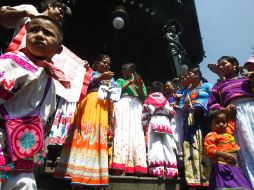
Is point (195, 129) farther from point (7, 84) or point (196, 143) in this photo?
point (7, 84)

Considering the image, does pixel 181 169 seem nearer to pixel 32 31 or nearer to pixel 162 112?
pixel 162 112

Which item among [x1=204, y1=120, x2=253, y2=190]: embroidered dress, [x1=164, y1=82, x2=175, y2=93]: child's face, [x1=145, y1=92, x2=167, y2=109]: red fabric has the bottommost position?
[x1=204, y1=120, x2=253, y2=190]: embroidered dress

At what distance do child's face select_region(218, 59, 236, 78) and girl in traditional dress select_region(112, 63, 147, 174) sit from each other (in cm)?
116

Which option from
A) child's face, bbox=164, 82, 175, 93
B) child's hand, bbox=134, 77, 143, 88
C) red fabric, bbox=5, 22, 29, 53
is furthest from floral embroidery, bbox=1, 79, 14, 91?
child's face, bbox=164, 82, 175, 93

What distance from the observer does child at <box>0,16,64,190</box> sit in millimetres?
2027

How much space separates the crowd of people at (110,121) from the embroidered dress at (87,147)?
1cm

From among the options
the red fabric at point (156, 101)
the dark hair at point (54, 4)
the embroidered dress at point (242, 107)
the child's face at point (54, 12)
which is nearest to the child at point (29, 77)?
the child's face at point (54, 12)

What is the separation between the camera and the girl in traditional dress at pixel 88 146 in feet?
11.7

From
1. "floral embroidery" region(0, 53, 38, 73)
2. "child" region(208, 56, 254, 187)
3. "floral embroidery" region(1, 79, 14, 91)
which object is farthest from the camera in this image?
"child" region(208, 56, 254, 187)

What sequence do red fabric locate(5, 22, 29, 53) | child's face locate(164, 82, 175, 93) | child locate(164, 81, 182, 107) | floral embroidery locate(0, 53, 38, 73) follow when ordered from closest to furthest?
floral embroidery locate(0, 53, 38, 73) → red fabric locate(5, 22, 29, 53) → child locate(164, 81, 182, 107) → child's face locate(164, 82, 175, 93)

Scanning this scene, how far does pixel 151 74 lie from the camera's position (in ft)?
34.1

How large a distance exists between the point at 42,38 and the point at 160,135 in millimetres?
2647

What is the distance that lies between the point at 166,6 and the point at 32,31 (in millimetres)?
7977

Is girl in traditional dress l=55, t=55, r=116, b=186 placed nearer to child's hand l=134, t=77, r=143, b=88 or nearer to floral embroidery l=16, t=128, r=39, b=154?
child's hand l=134, t=77, r=143, b=88
